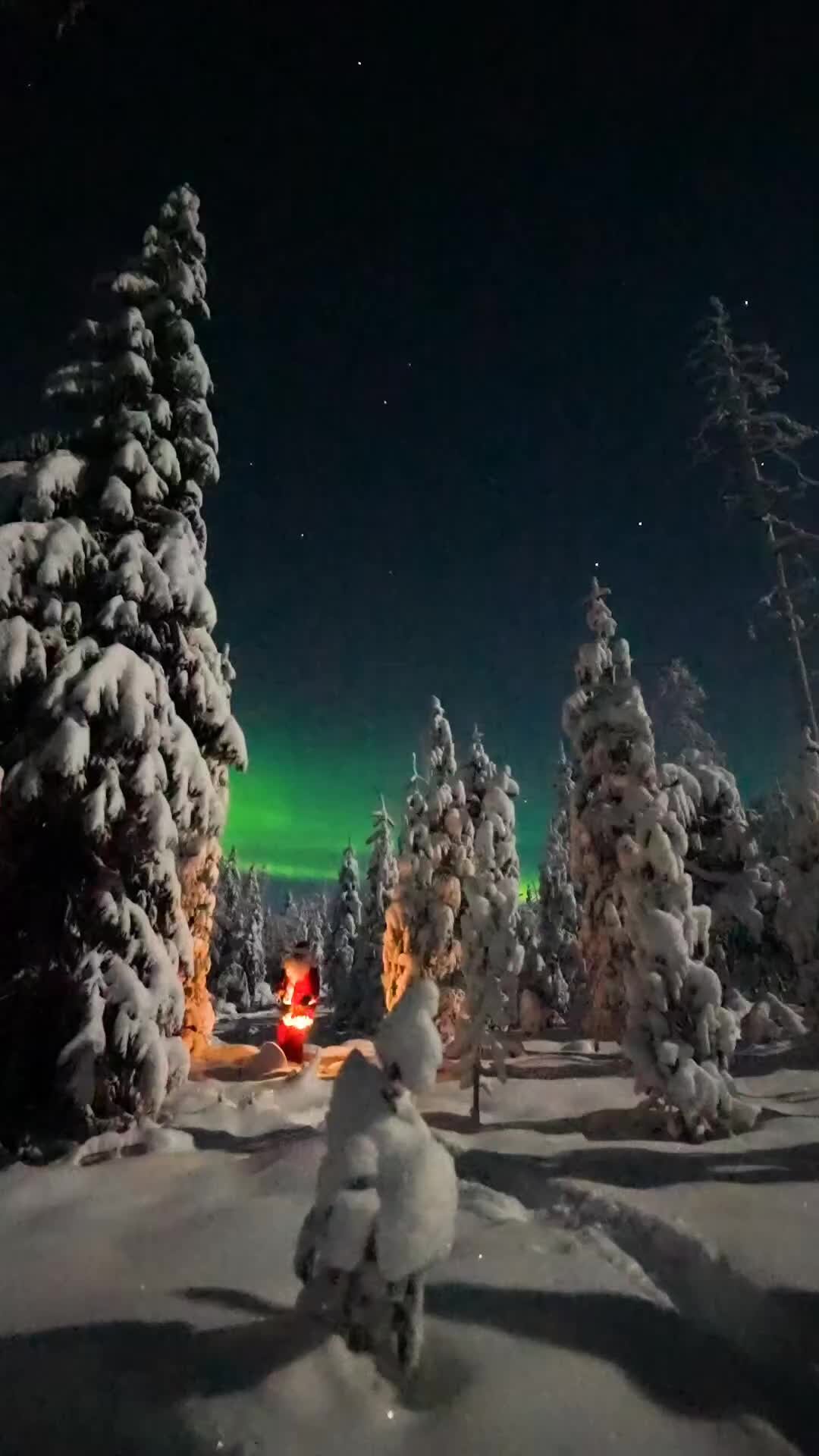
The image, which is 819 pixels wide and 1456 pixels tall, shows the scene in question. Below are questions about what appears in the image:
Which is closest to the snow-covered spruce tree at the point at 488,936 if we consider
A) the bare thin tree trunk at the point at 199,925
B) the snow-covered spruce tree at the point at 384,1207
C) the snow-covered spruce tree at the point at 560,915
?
the bare thin tree trunk at the point at 199,925

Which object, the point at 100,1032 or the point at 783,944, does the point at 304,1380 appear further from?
the point at 783,944

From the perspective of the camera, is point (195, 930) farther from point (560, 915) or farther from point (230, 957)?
point (230, 957)

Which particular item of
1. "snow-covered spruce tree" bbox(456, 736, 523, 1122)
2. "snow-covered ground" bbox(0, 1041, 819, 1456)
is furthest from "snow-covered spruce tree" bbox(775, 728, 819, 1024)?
"snow-covered ground" bbox(0, 1041, 819, 1456)

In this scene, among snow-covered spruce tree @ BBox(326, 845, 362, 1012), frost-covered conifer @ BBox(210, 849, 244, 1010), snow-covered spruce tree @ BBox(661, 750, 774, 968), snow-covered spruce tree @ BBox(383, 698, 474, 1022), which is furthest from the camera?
frost-covered conifer @ BBox(210, 849, 244, 1010)

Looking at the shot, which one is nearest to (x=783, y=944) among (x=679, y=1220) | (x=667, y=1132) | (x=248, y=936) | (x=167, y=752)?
(x=667, y=1132)

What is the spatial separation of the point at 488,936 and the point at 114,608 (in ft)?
37.2

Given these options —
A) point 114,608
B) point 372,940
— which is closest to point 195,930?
point 114,608

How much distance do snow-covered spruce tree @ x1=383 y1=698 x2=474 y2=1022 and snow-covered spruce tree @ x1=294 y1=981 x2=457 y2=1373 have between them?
24741 millimetres

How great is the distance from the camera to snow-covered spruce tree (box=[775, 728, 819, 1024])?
20109mm

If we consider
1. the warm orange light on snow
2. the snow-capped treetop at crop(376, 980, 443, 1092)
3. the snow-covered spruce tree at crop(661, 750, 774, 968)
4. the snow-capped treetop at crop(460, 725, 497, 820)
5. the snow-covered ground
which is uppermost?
the snow-capped treetop at crop(460, 725, 497, 820)

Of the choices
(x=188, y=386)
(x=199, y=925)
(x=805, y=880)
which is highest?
(x=188, y=386)

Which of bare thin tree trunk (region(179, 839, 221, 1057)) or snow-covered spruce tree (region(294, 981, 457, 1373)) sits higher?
bare thin tree trunk (region(179, 839, 221, 1057))

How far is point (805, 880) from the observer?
20.9 meters

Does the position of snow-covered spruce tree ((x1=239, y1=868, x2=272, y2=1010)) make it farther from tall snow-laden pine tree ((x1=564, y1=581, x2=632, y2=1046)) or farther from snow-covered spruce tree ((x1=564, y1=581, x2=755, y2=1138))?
snow-covered spruce tree ((x1=564, y1=581, x2=755, y2=1138))
